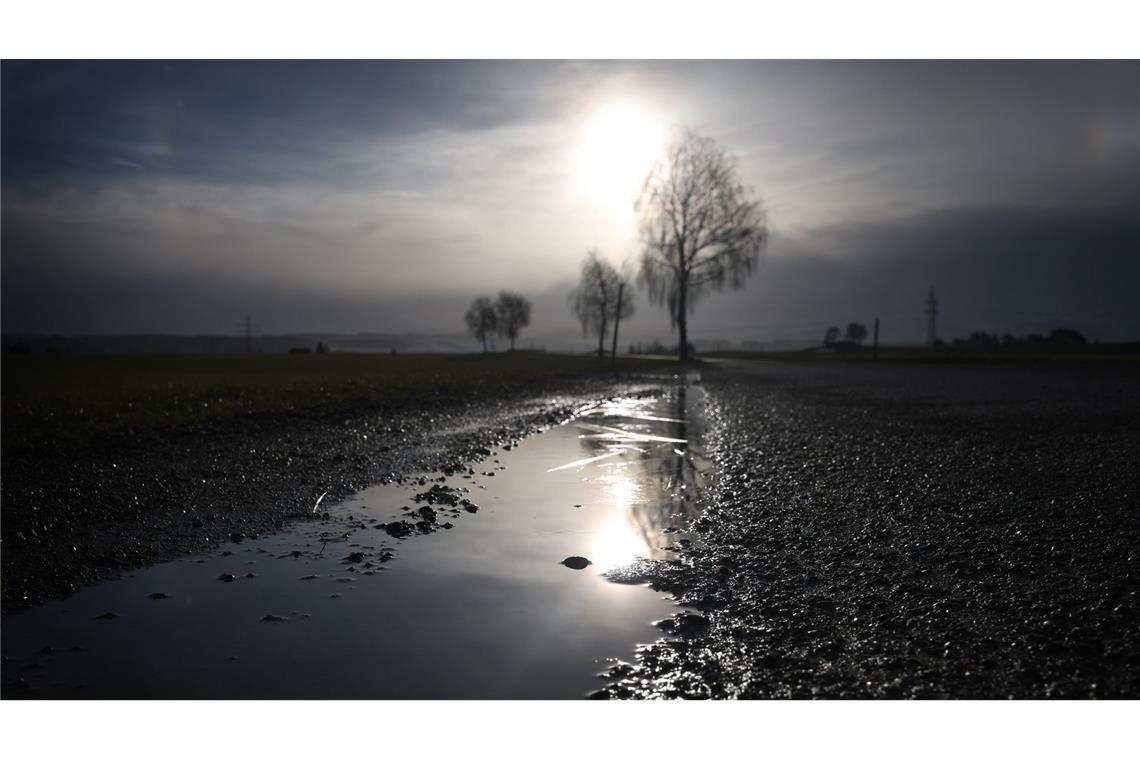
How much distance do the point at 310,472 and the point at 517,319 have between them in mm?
107807

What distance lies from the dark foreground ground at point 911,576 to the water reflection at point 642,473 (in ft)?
1.09

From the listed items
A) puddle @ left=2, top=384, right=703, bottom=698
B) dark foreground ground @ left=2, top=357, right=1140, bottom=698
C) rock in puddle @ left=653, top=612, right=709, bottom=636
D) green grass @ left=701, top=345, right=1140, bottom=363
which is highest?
green grass @ left=701, top=345, right=1140, bottom=363

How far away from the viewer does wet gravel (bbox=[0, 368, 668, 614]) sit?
516 centimetres

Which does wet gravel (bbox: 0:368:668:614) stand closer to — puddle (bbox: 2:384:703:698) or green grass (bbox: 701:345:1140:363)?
puddle (bbox: 2:384:703:698)

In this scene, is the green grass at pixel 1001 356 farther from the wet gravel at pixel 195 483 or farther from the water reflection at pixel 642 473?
the wet gravel at pixel 195 483

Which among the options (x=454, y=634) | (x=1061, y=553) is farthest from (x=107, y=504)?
(x=1061, y=553)

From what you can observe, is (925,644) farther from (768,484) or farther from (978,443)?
(978,443)

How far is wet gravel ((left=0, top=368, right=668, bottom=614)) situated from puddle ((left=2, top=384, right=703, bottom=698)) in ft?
1.28

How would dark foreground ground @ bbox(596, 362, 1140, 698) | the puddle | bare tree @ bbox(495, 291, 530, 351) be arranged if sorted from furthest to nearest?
1. bare tree @ bbox(495, 291, 530, 351)
2. the puddle
3. dark foreground ground @ bbox(596, 362, 1140, 698)

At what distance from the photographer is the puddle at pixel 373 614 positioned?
324cm

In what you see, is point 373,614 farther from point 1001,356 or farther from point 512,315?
point 512,315

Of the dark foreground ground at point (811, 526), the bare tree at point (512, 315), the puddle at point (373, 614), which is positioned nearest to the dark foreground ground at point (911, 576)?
the dark foreground ground at point (811, 526)

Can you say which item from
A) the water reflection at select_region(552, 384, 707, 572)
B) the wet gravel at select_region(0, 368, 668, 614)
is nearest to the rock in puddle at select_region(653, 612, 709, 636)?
the water reflection at select_region(552, 384, 707, 572)
